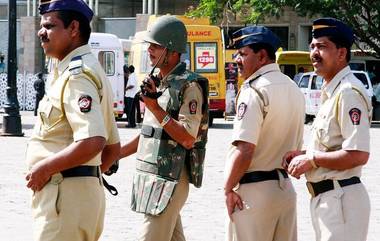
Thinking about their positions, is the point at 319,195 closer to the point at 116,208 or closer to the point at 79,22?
the point at 79,22

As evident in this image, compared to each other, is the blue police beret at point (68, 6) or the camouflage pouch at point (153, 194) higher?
the blue police beret at point (68, 6)

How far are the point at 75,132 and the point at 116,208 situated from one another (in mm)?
6067

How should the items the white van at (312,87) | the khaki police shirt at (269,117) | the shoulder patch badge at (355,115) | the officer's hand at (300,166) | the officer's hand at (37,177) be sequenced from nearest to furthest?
1. the officer's hand at (37,177)
2. the shoulder patch badge at (355,115)
3. the officer's hand at (300,166)
4. the khaki police shirt at (269,117)
5. the white van at (312,87)

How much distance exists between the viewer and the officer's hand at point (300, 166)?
16.4 feet

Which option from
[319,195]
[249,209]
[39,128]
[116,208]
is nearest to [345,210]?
[319,195]

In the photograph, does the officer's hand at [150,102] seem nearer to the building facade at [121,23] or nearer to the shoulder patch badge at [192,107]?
the shoulder patch badge at [192,107]

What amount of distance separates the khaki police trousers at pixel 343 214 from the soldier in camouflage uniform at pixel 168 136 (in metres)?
1.03

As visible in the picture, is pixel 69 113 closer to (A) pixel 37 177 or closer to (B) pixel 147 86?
(A) pixel 37 177

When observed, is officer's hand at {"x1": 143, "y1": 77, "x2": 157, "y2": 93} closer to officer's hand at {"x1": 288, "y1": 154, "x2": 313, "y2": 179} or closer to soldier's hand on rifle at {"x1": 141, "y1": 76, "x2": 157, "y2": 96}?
soldier's hand on rifle at {"x1": 141, "y1": 76, "x2": 157, "y2": 96}

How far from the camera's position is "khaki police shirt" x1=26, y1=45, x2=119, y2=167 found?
4.39 meters

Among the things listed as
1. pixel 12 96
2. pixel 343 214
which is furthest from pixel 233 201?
pixel 12 96

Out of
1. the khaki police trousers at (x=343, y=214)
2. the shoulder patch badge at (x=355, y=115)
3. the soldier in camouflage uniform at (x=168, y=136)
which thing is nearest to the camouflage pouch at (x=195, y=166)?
the soldier in camouflage uniform at (x=168, y=136)

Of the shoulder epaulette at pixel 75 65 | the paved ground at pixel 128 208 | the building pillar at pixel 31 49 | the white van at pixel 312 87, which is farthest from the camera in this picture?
the building pillar at pixel 31 49

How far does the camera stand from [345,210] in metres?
4.95
